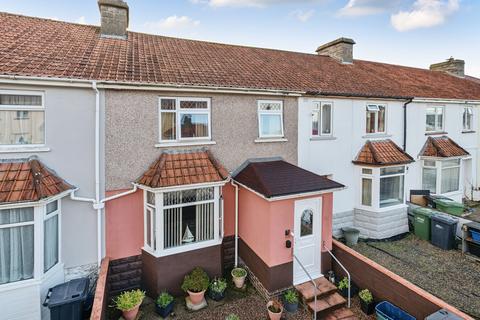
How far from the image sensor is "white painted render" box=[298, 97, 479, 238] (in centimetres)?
1090

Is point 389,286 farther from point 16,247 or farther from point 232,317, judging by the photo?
point 16,247

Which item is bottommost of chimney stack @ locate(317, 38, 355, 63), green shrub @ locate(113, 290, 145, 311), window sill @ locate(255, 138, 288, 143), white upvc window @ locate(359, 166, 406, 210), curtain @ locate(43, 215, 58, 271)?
green shrub @ locate(113, 290, 145, 311)

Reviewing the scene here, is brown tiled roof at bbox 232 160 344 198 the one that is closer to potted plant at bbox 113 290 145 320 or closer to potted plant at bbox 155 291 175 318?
potted plant at bbox 155 291 175 318

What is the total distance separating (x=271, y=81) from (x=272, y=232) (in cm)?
608

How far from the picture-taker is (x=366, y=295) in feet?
24.5

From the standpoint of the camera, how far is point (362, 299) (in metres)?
7.46

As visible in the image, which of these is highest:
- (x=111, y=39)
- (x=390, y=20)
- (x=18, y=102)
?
(x=390, y=20)

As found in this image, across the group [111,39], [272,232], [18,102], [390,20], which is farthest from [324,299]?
[390,20]

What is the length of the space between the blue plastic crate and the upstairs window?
11337 millimetres

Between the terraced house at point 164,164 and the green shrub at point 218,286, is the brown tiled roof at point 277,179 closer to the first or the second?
the terraced house at point 164,164

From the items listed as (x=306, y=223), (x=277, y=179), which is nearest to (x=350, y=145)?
(x=306, y=223)

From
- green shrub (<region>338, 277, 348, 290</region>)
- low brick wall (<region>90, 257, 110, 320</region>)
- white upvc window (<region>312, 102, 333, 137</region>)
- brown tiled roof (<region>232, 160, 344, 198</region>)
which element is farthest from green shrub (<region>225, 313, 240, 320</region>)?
white upvc window (<region>312, 102, 333, 137</region>)

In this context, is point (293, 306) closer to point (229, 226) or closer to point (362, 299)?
point (362, 299)

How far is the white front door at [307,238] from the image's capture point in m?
8.26
